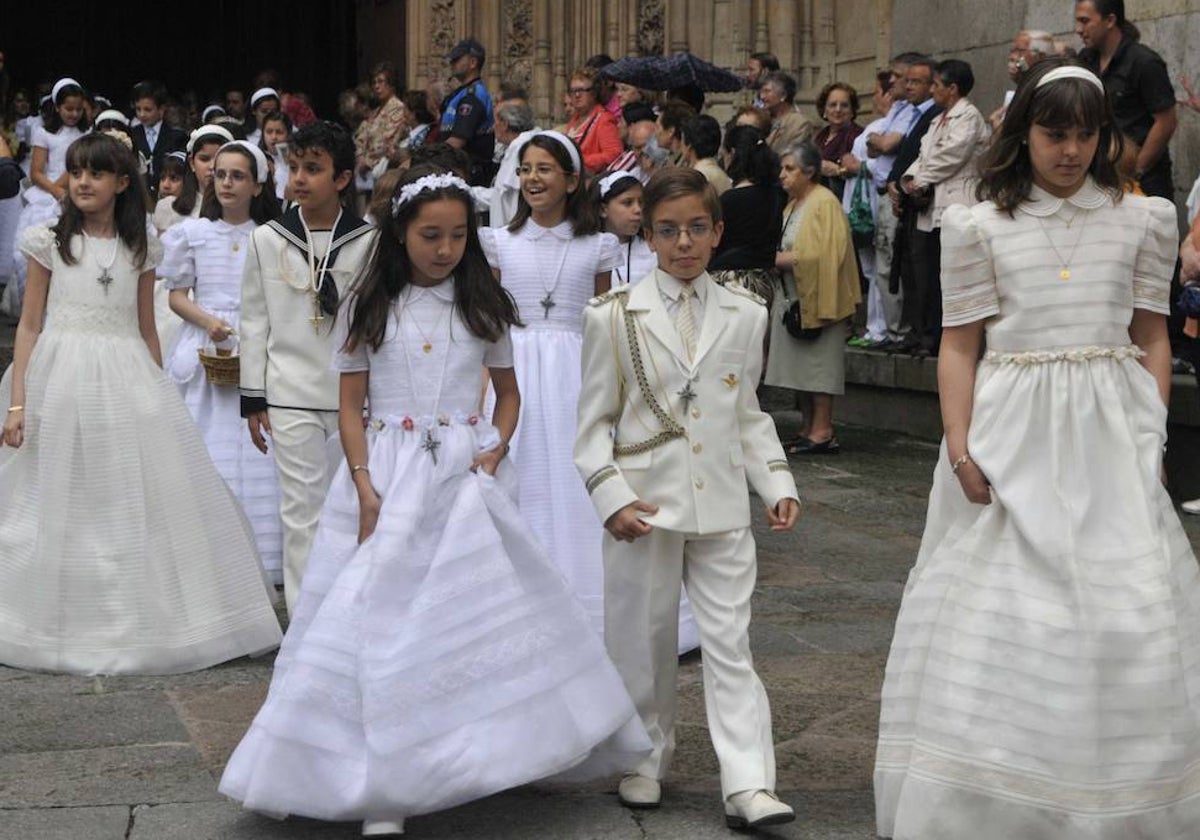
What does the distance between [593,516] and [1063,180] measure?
2.84 metres

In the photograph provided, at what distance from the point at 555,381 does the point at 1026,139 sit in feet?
9.20

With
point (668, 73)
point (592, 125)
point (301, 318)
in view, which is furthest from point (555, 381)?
point (668, 73)

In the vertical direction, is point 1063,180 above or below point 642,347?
above

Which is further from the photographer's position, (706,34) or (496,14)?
(496,14)

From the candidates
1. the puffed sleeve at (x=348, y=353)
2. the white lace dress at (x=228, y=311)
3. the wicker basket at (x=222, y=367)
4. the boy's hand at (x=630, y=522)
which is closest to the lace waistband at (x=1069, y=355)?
the boy's hand at (x=630, y=522)

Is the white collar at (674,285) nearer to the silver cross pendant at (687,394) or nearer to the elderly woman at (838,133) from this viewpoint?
the silver cross pendant at (687,394)

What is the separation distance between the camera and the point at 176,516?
23.7 ft

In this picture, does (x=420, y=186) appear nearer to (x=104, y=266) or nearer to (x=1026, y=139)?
(x=1026, y=139)

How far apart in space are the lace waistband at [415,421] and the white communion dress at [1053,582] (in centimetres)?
127

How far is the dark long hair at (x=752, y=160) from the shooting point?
11.5 meters

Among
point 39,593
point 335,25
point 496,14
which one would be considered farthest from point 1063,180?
point 335,25

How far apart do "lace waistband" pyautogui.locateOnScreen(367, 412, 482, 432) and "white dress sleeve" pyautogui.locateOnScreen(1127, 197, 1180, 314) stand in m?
1.74

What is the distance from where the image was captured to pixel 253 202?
29.0ft

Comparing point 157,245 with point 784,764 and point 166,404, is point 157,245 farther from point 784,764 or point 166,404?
point 784,764
